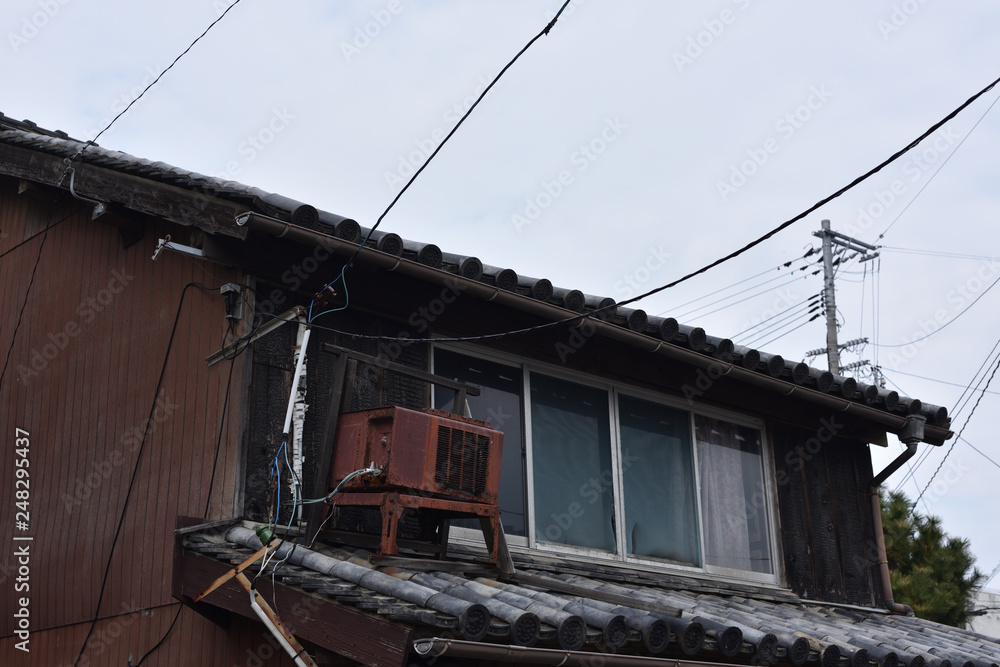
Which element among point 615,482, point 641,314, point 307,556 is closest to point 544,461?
point 615,482

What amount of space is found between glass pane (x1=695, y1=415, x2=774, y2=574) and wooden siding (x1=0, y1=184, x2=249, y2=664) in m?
4.41

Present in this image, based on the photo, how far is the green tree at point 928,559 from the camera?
17641 mm

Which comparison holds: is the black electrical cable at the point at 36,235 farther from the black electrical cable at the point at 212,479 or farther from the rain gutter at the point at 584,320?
the rain gutter at the point at 584,320

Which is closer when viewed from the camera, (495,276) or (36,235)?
(495,276)

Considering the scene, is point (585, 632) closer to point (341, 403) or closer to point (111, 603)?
point (341, 403)

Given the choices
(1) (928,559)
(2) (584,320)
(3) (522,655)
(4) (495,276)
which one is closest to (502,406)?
(2) (584,320)

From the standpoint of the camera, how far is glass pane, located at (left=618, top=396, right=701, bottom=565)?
8.02 m

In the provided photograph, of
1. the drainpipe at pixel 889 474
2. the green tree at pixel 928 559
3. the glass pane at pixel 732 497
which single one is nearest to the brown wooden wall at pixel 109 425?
the glass pane at pixel 732 497

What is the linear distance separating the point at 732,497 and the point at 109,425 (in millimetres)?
5295

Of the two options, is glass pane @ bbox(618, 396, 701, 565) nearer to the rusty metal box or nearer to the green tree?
the rusty metal box

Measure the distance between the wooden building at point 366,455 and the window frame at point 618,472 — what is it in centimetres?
2

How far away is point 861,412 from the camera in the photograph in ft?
30.0

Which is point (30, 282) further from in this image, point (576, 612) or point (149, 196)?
point (576, 612)

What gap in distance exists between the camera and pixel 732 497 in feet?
28.9
